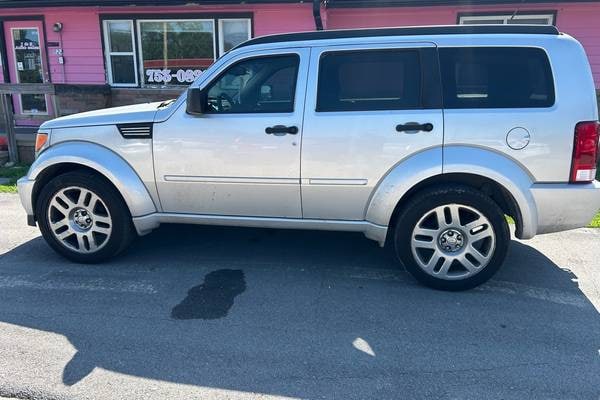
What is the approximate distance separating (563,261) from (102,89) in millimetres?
9830

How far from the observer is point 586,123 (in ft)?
11.5

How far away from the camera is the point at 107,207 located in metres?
4.25

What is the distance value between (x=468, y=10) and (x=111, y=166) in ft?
28.5

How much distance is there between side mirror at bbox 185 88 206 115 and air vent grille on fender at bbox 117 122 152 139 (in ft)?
1.33

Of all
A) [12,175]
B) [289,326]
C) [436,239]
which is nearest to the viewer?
[289,326]

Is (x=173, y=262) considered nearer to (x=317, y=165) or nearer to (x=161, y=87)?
(x=317, y=165)

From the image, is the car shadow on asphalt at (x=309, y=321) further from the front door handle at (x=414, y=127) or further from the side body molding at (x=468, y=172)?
the front door handle at (x=414, y=127)

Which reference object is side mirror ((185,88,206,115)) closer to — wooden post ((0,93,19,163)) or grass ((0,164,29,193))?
grass ((0,164,29,193))

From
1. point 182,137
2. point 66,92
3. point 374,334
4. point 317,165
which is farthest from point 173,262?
point 66,92

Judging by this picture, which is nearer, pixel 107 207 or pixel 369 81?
pixel 369 81

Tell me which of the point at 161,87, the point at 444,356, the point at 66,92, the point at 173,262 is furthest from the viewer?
the point at 161,87

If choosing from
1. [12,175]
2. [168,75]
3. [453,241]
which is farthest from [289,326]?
[168,75]

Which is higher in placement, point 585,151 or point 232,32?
point 232,32

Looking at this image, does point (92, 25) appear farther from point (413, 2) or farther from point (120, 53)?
point (413, 2)
